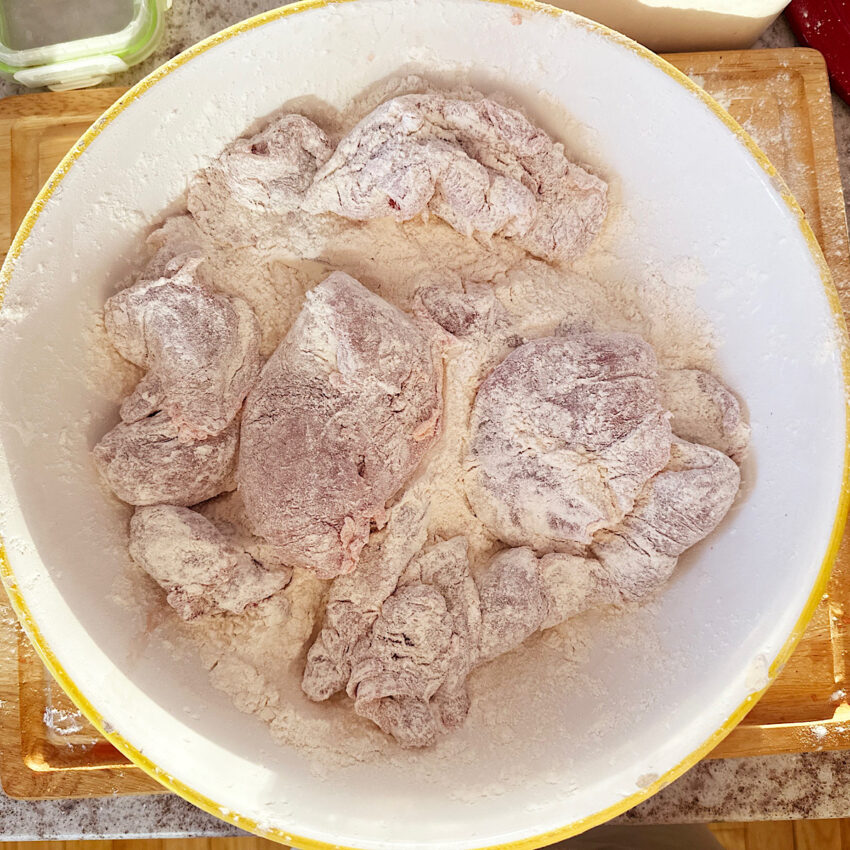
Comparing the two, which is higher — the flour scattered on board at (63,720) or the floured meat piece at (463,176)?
the floured meat piece at (463,176)

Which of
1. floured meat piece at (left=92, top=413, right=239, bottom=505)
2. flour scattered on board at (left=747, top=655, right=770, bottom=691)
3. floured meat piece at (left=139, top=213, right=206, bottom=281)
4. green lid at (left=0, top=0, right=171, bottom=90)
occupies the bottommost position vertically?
flour scattered on board at (left=747, top=655, right=770, bottom=691)

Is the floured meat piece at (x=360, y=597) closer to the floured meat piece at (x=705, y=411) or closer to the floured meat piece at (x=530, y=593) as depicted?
the floured meat piece at (x=530, y=593)

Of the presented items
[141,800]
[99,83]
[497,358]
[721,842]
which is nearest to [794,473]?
[497,358]

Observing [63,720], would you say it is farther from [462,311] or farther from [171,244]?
[462,311]

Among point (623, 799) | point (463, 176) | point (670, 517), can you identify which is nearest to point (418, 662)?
point (623, 799)

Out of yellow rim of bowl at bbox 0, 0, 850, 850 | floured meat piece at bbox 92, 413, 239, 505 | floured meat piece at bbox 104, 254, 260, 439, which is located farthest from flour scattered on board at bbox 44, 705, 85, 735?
floured meat piece at bbox 104, 254, 260, 439

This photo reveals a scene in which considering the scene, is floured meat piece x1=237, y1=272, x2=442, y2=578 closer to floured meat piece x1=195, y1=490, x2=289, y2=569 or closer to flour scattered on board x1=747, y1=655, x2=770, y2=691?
floured meat piece x1=195, y1=490, x2=289, y2=569

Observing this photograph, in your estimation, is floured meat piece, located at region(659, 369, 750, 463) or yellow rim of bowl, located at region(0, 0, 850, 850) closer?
yellow rim of bowl, located at region(0, 0, 850, 850)

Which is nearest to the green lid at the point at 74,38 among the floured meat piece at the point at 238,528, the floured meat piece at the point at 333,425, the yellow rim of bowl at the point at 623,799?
the yellow rim of bowl at the point at 623,799
